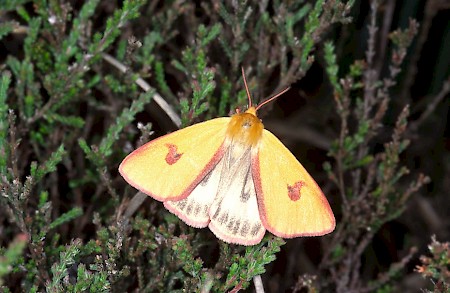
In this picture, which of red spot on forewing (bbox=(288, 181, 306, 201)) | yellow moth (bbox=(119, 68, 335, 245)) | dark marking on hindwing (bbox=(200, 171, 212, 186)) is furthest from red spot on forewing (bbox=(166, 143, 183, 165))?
red spot on forewing (bbox=(288, 181, 306, 201))

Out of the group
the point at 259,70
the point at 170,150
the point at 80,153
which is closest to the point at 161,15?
the point at 259,70

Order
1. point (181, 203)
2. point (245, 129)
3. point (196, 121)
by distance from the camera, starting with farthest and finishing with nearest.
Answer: point (196, 121), point (245, 129), point (181, 203)

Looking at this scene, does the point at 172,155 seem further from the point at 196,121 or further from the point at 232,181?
the point at 196,121

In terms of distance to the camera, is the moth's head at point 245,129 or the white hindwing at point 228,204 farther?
the moth's head at point 245,129

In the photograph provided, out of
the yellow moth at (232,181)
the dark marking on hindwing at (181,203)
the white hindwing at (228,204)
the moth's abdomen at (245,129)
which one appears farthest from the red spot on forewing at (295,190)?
the dark marking on hindwing at (181,203)

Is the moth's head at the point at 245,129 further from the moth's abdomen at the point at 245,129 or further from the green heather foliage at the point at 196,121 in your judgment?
the green heather foliage at the point at 196,121

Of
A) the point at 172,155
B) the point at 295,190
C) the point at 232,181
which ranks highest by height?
the point at 172,155

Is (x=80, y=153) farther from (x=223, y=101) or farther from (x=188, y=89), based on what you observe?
(x=223, y=101)

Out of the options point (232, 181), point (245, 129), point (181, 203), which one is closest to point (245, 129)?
point (245, 129)
